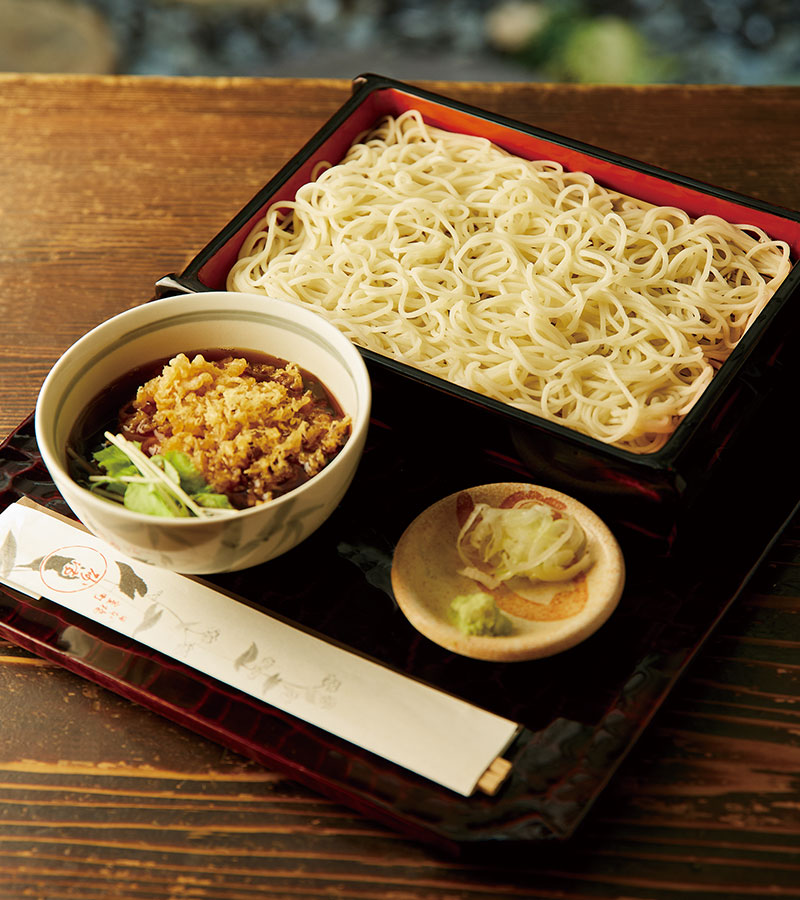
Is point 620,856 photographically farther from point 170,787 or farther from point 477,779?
point 170,787

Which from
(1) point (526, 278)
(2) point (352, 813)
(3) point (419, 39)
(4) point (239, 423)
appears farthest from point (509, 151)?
(3) point (419, 39)

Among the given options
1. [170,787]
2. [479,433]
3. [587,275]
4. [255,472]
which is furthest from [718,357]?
[170,787]

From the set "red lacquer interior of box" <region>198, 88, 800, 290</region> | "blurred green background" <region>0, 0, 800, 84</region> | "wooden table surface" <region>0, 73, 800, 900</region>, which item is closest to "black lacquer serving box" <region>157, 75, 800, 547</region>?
"red lacquer interior of box" <region>198, 88, 800, 290</region>

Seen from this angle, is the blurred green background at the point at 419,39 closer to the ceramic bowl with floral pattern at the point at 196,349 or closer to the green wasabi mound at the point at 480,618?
the ceramic bowl with floral pattern at the point at 196,349

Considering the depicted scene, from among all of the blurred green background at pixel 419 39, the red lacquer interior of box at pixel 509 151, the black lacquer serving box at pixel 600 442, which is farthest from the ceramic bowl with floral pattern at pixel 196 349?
the blurred green background at pixel 419 39

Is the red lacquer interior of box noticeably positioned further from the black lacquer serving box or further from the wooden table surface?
the wooden table surface

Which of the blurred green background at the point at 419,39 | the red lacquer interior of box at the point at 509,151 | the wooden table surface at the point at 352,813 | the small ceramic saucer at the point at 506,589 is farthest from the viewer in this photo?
the blurred green background at the point at 419,39
